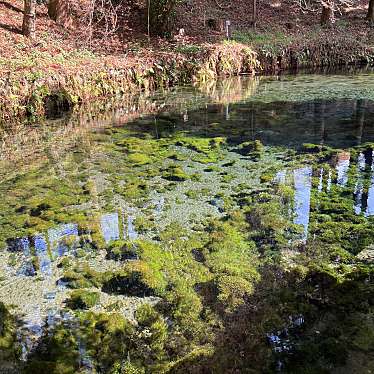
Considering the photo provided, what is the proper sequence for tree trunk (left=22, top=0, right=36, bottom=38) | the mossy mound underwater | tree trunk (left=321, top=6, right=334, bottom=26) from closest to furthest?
1. the mossy mound underwater
2. tree trunk (left=22, top=0, right=36, bottom=38)
3. tree trunk (left=321, top=6, right=334, bottom=26)

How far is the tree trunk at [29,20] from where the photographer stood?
13039 mm

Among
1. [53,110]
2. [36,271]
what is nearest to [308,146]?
[36,271]

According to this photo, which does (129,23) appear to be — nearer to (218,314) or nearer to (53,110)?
(53,110)

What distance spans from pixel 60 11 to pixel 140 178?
11.5 meters

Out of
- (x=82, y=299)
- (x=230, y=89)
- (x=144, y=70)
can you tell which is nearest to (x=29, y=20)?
(x=144, y=70)

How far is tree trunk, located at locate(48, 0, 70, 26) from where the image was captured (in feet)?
51.6

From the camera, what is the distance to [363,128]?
9.48 metres

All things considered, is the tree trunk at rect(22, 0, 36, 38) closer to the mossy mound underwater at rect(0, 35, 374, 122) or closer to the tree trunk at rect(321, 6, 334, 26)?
the mossy mound underwater at rect(0, 35, 374, 122)

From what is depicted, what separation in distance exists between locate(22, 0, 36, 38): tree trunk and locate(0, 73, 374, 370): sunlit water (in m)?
3.84

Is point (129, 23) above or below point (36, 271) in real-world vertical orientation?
above

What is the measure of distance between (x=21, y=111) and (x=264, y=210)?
713 centimetres

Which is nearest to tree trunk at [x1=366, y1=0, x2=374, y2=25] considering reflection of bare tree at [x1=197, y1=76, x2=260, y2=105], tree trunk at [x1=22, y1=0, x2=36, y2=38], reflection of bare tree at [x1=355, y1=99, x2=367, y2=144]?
reflection of bare tree at [x1=197, y1=76, x2=260, y2=105]

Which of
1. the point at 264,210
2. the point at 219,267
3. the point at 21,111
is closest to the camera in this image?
the point at 219,267

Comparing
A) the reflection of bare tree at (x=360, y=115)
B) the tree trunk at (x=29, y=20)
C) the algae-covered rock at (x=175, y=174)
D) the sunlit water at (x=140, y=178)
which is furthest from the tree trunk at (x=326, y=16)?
the algae-covered rock at (x=175, y=174)
